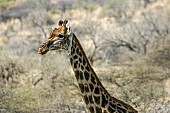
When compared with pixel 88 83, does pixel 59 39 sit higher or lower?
higher

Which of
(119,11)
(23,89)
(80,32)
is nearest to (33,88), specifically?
(23,89)

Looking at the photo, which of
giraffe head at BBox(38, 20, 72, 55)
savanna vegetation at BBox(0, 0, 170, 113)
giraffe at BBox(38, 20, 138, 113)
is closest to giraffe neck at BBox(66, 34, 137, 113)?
giraffe at BBox(38, 20, 138, 113)

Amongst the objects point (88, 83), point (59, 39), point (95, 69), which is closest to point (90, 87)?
point (88, 83)

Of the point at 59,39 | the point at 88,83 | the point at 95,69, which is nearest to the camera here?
the point at 59,39

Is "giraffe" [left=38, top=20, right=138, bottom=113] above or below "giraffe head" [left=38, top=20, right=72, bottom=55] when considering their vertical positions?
below

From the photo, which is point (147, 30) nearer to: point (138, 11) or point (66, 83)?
point (66, 83)

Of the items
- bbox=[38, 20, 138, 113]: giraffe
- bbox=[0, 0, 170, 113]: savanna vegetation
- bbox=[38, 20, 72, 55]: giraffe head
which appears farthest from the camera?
bbox=[0, 0, 170, 113]: savanna vegetation

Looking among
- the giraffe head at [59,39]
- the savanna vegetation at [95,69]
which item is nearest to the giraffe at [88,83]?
the giraffe head at [59,39]

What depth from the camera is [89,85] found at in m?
6.06

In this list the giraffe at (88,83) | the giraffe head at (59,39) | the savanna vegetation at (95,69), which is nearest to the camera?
the giraffe head at (59,39)

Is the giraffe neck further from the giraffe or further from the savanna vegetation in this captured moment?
the savanna vegetation

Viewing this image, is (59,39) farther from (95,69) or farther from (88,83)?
(95,69)

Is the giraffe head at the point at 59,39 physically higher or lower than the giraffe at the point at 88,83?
higher

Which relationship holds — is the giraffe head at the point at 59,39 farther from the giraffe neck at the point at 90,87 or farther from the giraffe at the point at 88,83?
the giraffe neck at the point at 90,87
